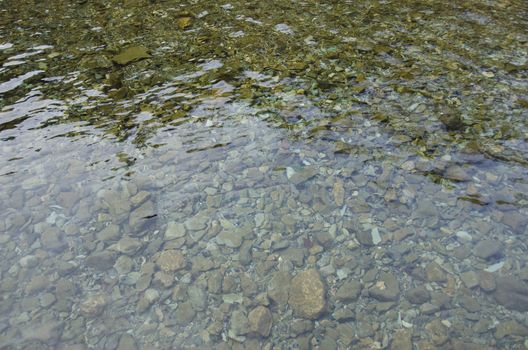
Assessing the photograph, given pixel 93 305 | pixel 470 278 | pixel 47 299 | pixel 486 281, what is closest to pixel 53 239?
pixel 47 299

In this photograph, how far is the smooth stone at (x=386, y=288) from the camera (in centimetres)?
485

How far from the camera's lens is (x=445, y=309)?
4695 millimetres

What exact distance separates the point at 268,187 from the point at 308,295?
1885 millimetres

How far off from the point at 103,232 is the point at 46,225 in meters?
0.81

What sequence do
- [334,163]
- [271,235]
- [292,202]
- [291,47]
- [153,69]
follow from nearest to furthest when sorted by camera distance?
[271,235]
[292,202]
[334,163]
[153,69]
[291,47]

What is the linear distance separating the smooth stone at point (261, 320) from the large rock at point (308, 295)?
31 centimetres

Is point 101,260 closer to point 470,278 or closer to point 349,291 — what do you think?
point 349,291

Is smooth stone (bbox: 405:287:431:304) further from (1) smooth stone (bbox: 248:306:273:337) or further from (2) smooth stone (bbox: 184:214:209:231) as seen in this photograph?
(2) smooth stone (bbox: 184:214:209:231)

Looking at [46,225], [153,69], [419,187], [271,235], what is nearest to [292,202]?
[271,235]

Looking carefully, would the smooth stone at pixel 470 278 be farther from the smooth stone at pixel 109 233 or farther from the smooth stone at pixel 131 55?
the smooth stone at pixel 131 55

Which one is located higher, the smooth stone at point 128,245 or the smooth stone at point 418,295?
the smooth stone at point 128,245

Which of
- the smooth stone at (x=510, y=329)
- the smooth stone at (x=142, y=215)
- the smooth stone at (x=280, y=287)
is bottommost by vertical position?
the smooth stone at (x=510, y=329)

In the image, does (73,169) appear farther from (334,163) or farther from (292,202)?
(334,163)

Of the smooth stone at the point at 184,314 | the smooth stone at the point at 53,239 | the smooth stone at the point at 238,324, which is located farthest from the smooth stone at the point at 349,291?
the smooth stone at the point at 53,239
